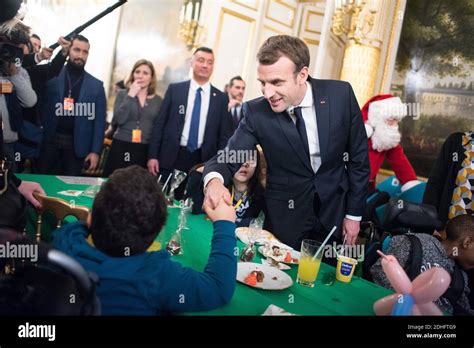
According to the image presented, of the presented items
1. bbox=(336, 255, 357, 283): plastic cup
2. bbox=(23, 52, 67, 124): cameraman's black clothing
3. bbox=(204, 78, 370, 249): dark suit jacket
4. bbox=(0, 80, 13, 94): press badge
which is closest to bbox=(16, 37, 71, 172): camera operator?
bbox=(23, 52, 67, 124): cameraman's black clothing

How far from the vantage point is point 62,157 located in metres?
3.22

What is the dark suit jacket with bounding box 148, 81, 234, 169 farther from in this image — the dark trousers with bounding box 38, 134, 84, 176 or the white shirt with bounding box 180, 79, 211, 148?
the dark trousers with bounding box 38, 134, 84, 176

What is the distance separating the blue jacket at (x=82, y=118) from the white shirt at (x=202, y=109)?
657 millimetres

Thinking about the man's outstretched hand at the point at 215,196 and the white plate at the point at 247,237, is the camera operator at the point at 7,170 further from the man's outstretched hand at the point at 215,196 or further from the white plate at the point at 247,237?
the white plate at the point at 247,237

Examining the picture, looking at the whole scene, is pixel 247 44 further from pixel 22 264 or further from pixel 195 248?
pixel 22 264

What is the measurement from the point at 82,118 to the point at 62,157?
35 centimetres

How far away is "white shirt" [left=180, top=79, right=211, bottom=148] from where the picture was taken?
11.2 feet

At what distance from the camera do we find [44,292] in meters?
1.05

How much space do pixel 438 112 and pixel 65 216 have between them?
12.8 feet

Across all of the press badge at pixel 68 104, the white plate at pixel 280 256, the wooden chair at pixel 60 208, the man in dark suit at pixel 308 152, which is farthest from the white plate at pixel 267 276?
the press badge at pixel 68 104

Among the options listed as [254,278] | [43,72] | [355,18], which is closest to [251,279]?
[254,278]

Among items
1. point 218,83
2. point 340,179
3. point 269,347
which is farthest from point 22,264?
point 218,83

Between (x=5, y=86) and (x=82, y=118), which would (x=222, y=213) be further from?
(x=82, y=118)

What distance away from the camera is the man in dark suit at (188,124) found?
336 centimetres
